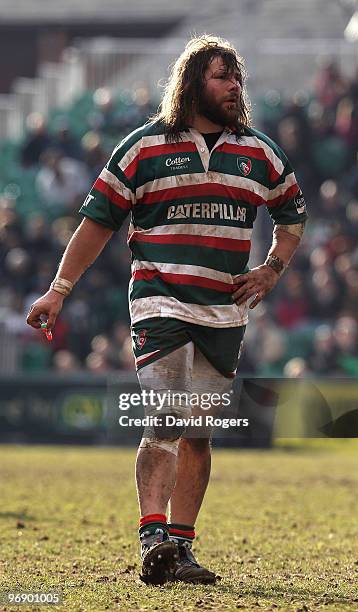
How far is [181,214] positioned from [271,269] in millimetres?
633

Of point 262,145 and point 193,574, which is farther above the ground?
point 262,145

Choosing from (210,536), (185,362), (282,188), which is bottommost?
(210,536)

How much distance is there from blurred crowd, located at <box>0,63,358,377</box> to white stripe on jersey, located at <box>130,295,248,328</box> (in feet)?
37.5

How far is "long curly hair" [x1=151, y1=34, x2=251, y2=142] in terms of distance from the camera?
21.2ft

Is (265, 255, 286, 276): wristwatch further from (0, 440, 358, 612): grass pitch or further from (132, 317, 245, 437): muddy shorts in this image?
(0, 440, 358, 612): grass pitch

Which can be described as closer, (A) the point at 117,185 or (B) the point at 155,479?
(B) the point at 155,479

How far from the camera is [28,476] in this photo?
13180mm

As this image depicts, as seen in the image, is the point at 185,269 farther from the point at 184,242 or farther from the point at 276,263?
the point at 276,263

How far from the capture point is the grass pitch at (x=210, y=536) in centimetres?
591

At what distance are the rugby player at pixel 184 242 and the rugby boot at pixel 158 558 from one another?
0.43ft

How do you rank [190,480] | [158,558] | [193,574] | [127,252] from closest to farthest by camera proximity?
[158,558]
[193,574]
[190,480]
[127,252]

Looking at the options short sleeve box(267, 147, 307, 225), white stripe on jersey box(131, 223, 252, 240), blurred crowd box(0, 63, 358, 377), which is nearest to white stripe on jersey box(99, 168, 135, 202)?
white stripe on jersey box(131, 223, 252, 240)

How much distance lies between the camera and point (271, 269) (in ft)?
22.4

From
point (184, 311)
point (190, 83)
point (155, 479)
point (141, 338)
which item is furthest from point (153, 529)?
point (190, 83)
